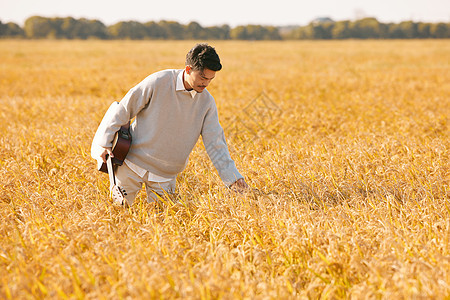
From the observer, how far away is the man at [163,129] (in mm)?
3119

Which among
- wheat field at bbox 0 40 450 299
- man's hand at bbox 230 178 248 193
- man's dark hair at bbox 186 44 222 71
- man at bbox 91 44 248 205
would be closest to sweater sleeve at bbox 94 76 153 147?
man at bbox 91 44 248 205

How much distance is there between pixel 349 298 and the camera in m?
2.25

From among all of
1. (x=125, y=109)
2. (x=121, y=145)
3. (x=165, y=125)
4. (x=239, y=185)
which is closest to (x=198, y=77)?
(x=165, y=125)

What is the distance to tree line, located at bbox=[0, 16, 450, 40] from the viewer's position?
6719 centimetres

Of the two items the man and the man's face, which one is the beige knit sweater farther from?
the man's face

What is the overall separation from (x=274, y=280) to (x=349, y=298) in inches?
18.4

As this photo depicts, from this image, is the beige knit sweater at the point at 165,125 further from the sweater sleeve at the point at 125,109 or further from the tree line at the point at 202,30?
the tree line at the point at 202,30

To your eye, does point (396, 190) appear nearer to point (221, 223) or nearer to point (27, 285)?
point (221, 223)

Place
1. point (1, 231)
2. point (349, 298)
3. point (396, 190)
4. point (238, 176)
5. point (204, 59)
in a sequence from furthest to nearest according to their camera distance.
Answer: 1. point (396, 190)
2. point (238, 176)
3. point (1, 231)
4. point (204, 59)
5. point (349, 298)

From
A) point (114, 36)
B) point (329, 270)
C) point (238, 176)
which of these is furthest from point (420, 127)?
point (114, 36)

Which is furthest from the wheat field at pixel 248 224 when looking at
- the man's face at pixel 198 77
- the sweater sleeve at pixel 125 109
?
the man's face at pixel 198 77

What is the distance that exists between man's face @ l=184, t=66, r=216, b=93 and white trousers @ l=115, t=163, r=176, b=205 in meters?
0.99

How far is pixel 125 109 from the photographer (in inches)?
122

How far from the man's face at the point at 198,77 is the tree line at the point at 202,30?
6542 cm
